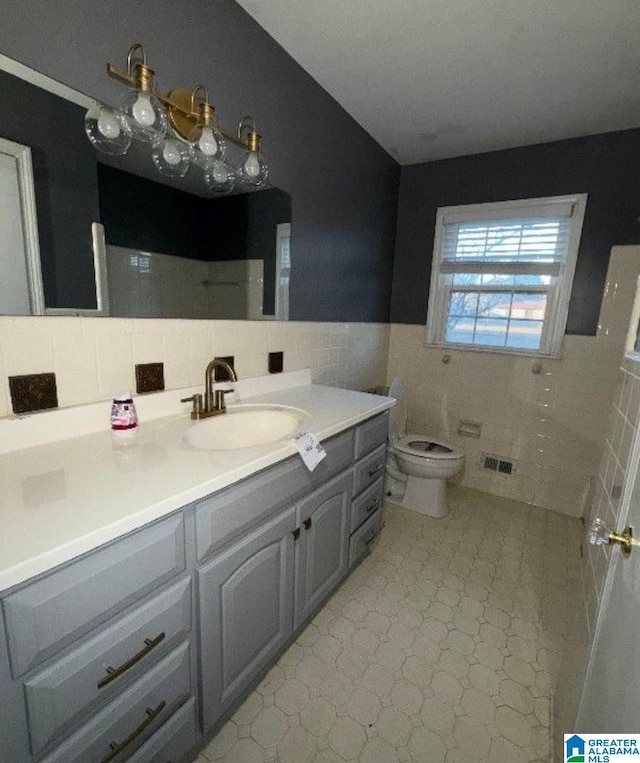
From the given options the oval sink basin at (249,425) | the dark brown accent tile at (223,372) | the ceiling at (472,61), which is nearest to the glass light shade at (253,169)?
the ceiling at (472,61)

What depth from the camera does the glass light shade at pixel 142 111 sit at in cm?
104

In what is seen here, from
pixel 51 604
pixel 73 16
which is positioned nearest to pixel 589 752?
pixel 51 604

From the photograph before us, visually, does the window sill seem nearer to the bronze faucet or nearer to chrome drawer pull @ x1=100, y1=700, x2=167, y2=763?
the bronze faucet

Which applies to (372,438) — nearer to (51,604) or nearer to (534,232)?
(51,604)

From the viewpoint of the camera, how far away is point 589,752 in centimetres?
66

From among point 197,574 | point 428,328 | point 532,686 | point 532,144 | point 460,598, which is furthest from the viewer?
point 428,328

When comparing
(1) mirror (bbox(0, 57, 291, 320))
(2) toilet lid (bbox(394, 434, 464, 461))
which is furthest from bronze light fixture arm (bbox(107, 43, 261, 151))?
(2) toilet lid (bbox(394, 434, 464, 461))

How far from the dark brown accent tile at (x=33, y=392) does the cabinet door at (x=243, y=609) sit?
0.65 meters

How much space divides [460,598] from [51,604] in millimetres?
1666

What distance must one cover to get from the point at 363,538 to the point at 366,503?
179mm

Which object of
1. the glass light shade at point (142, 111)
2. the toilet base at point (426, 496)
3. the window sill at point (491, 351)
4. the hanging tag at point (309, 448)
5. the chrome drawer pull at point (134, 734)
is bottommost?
the toilet base at point (426, 496)

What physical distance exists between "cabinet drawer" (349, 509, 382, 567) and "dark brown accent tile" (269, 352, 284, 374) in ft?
2.84

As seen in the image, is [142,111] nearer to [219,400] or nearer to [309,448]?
[219,400]

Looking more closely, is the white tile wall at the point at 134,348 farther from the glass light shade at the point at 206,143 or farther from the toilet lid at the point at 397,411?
the glass light shade at the point at 206,143
